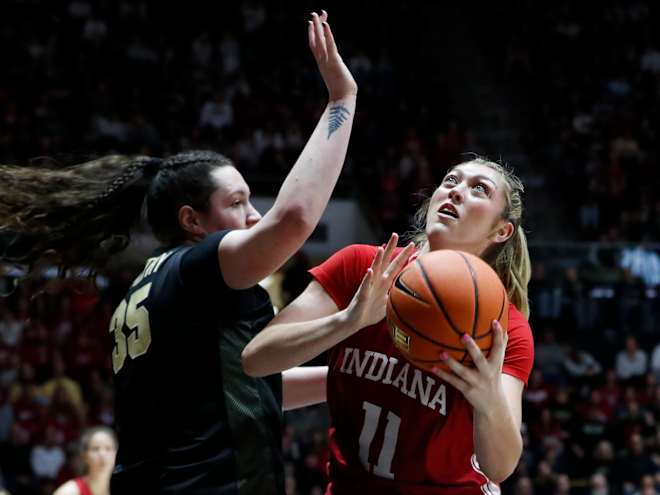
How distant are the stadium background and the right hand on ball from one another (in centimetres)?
612

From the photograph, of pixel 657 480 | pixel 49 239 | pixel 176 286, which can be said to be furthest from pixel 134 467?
pixel 657 480

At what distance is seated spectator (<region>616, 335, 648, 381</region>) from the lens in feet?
38.6

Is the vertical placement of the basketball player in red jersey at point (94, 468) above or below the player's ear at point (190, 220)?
below

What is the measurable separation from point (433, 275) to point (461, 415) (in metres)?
0.53

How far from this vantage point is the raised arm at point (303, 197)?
2521 millimetres

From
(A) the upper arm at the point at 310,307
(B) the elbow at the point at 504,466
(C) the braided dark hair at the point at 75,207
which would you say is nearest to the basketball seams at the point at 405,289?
(A) the upper arm at the point at 310,307

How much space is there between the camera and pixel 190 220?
2984 mm

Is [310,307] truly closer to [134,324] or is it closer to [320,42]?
[134,324]

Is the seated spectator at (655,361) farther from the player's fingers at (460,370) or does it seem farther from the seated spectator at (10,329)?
the player's fingers at (460,370)

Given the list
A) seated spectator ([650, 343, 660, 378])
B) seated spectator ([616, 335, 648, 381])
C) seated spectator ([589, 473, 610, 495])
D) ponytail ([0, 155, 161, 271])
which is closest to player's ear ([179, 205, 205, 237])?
ponytail ([0, 155, 161, 271])

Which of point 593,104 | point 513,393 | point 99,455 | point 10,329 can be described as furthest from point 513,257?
point 593,104

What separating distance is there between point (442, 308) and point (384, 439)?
1.83 ft

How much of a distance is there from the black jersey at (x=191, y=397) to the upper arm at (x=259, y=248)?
0.11 metres

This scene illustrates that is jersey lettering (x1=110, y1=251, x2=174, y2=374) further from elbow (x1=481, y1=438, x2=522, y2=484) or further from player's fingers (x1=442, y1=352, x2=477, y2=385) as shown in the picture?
elbow (x1=481, y1=438, x2=522, y2=484)
